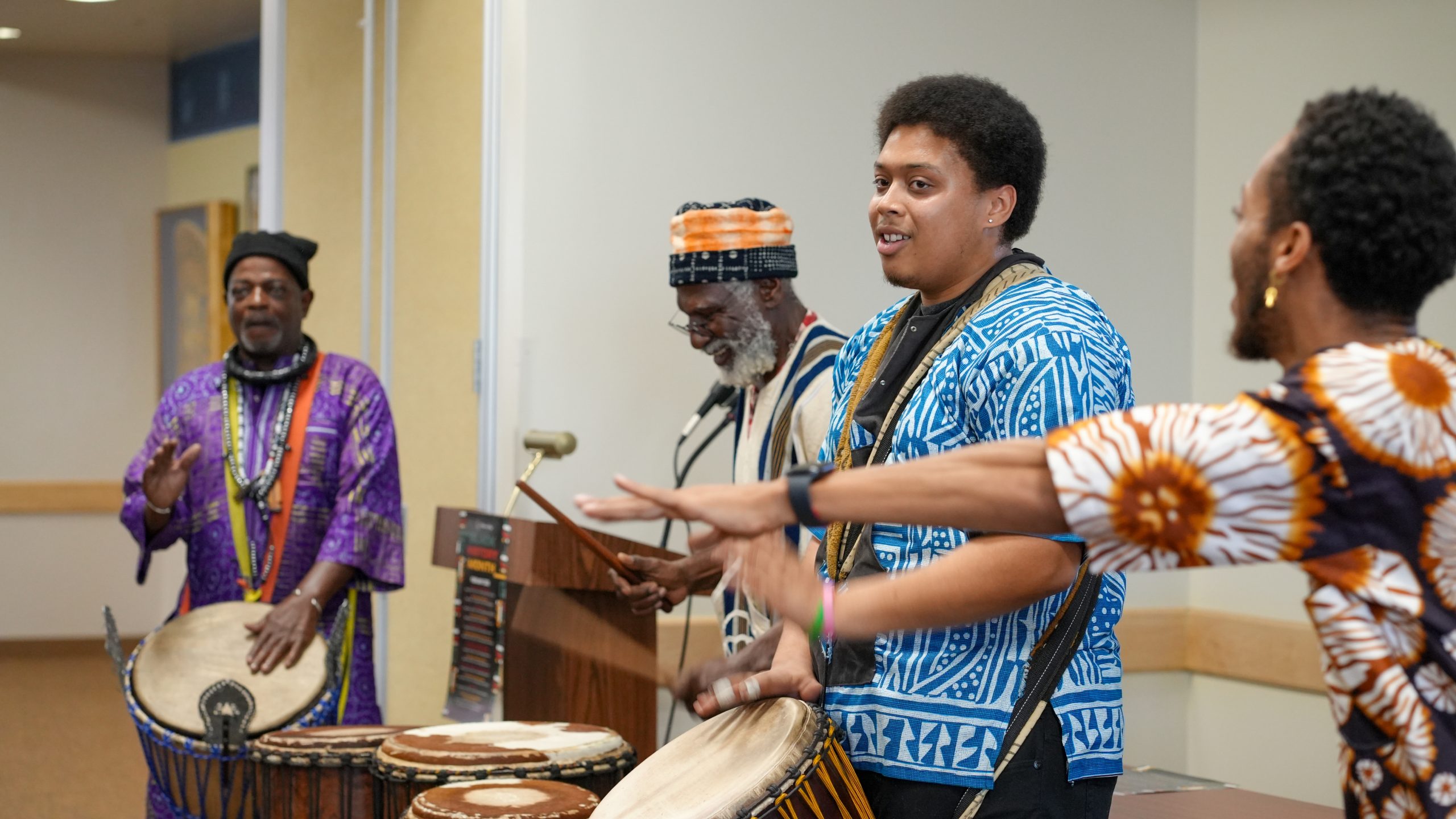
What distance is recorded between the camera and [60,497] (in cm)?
866

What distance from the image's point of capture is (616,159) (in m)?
4.11

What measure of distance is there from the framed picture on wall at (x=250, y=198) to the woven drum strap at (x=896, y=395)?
6.83 m

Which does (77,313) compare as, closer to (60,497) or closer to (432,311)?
(60,497)

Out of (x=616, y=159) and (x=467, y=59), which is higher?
(x=467, y=59)

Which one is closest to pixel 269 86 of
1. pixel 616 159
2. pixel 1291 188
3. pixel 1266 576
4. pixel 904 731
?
pixel 616 159

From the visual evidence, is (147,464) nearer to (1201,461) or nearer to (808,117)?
(808,117)

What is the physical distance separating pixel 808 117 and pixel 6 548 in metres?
6.55

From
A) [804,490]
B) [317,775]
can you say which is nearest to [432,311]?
[317,775]

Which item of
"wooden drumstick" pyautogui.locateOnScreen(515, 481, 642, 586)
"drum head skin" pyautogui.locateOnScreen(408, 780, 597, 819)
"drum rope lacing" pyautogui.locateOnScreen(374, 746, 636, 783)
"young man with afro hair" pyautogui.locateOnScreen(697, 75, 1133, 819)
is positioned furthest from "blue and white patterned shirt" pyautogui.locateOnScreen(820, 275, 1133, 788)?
"wooden drumstick" pyautogui.locateOnScreen(515, 481, 642, 586)

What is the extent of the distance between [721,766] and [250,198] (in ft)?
23.2

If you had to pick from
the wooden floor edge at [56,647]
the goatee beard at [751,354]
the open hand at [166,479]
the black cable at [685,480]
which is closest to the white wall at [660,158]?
the black cable at [685,480]

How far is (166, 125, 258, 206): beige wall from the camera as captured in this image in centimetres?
821

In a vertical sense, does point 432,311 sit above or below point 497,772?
above

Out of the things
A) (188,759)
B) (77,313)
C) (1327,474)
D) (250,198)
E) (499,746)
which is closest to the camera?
(1327,474)
